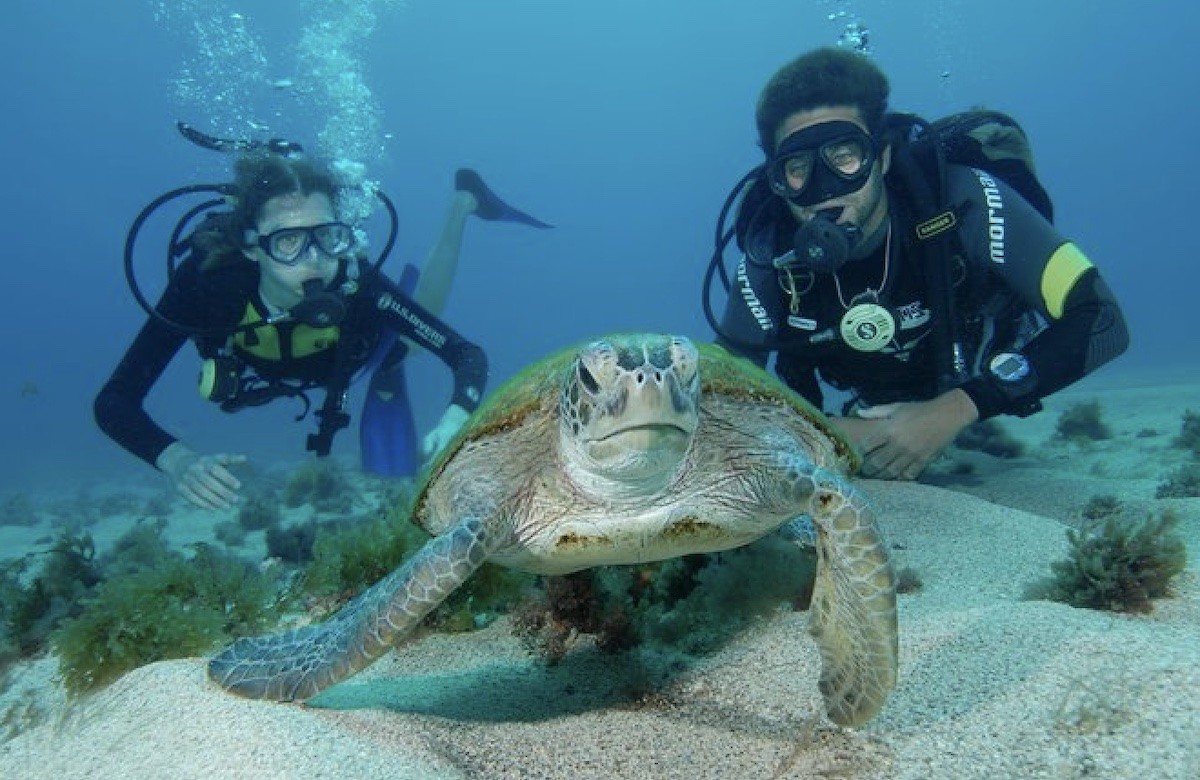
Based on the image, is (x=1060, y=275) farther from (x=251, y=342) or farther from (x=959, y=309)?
(x=251, y=342)

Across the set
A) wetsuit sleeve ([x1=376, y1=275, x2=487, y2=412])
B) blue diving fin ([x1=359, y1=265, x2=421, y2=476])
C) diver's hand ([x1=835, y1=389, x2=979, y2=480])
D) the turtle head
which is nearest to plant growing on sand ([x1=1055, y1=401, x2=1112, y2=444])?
diver's hand ([x1=835, y1=389, x2=979, y2=480])

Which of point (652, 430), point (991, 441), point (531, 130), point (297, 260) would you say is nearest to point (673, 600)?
point (652, 430)

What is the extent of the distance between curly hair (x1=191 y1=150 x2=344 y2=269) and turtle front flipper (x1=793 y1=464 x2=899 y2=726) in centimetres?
665

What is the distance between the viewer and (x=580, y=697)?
315cm

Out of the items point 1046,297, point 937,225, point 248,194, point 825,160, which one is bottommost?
point 1046,297

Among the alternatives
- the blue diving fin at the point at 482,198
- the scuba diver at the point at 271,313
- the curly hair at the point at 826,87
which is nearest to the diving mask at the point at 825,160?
the curly hair at the point at 826,87

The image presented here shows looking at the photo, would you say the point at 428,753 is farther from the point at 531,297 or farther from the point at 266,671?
the point at 531,297

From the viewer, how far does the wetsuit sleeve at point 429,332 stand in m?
7.53

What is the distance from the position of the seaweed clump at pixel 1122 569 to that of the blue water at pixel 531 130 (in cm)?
5601

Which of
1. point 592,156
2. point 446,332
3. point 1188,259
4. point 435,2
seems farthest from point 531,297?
point 446,332

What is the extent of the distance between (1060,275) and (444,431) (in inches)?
205

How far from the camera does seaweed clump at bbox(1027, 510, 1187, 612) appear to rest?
3182 millimetres

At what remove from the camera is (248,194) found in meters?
7.06

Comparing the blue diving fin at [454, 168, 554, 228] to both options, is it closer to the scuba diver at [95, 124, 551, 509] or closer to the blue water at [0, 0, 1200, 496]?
the scuba diver at [95, 124, 551, 509]
